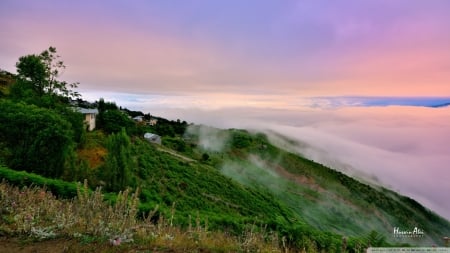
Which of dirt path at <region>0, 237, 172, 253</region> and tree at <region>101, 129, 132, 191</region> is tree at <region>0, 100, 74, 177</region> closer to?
tree at <region>101, 129, 132, 191</region>

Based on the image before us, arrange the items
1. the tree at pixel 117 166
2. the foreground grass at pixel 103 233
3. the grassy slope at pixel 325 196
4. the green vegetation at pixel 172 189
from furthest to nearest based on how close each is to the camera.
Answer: the grassy slope at pixel 325 196, the tree at pixel 117 166, the green vegetation at pixel 172 189, the foreground grass at pixel 103 233

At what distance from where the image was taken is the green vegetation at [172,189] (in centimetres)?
546

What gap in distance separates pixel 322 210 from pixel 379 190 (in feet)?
98.5

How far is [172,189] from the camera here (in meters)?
29.2

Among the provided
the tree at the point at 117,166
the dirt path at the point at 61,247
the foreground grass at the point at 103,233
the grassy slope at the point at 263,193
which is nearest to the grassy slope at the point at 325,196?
the grassy slope at the point at 263,193

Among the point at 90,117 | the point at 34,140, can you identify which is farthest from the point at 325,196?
the point at 34,140

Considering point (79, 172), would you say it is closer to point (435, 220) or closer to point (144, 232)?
point (144, 232)

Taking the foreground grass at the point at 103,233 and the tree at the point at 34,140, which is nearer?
the foreground grass at the point at 103,233

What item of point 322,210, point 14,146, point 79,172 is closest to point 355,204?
point 322,210

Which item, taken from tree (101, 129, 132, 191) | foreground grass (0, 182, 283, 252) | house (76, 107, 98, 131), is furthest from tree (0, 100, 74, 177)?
house (76, 107, 98, 131)

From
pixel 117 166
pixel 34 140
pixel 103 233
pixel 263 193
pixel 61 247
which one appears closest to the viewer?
pixel 61 247

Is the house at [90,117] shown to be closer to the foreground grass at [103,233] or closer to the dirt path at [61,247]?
the foreground grass at [103,233]

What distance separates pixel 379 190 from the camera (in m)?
65.0

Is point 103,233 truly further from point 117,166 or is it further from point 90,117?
point 90,117
